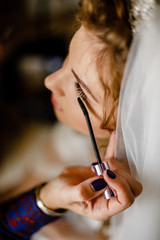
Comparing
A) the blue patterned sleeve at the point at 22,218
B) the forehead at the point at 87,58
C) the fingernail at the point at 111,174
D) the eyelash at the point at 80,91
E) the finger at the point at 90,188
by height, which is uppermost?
the forehead at the point at 87,58

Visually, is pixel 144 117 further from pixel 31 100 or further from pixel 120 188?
pixel 31 100

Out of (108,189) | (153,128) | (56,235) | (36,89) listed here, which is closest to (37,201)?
(56,235)

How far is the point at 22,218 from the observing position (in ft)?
2.27

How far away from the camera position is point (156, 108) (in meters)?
0.44

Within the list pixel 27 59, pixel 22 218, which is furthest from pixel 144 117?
pixel 27 59

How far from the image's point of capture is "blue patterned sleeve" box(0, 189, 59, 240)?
2.22 ft

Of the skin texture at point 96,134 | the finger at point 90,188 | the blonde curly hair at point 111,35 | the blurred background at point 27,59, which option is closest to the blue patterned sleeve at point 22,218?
the skin texture at point 96,134

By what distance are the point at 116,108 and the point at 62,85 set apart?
0.16 meters

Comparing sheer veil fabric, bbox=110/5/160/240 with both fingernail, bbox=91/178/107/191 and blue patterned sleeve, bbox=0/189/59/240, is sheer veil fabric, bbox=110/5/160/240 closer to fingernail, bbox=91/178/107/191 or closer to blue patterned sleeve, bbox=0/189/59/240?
fingernail, bbox=91/178/107/191

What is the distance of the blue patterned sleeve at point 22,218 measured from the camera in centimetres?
68

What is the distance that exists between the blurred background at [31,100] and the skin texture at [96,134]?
0.38 meters

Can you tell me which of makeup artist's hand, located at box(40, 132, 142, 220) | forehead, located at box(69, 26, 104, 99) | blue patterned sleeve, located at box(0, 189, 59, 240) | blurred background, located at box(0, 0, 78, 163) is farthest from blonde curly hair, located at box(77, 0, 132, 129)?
blurred background, located at box(0, 0, 78, 163)

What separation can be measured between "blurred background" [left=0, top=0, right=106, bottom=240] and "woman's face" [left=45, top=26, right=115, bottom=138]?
0.39m

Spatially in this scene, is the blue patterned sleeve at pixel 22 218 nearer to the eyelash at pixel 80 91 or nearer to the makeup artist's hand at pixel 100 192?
the makeup artist's hand at pixel 100 192
